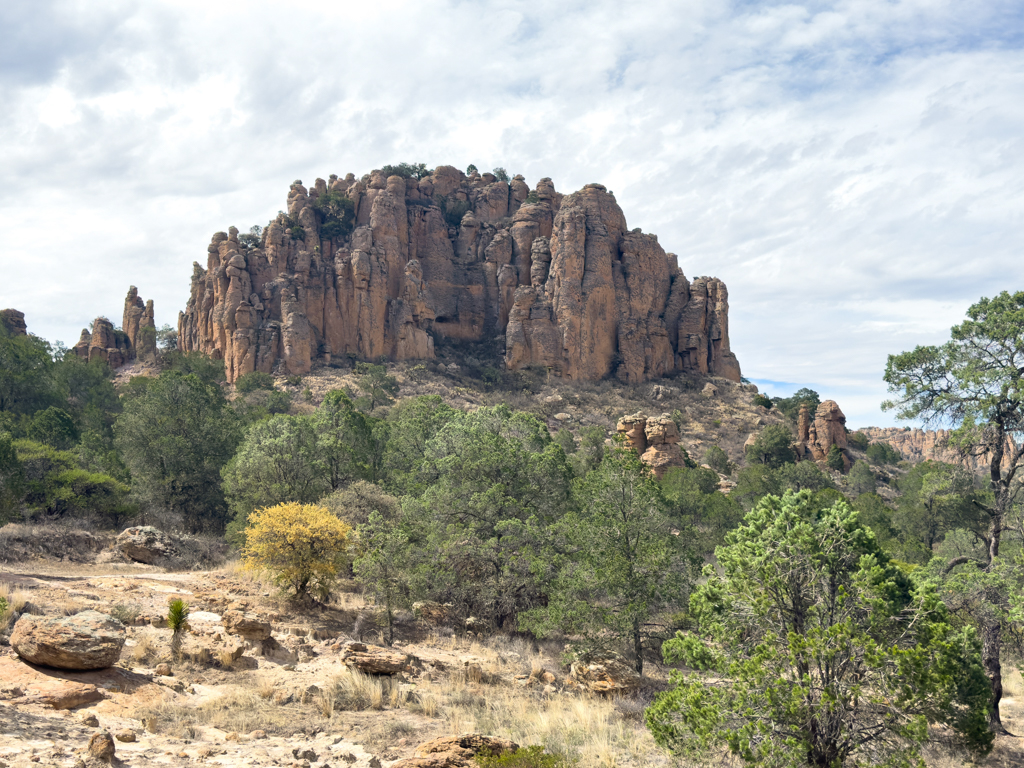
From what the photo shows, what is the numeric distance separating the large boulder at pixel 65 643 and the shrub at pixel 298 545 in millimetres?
6777

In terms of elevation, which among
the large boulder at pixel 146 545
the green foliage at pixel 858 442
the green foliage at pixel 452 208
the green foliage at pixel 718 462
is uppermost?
the green foliage at pixel 452 208

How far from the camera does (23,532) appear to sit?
70.9ft

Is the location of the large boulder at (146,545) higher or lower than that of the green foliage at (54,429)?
lower

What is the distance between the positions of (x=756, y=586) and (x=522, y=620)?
8239 mm

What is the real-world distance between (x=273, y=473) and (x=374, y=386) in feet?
114

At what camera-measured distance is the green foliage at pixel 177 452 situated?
30328mm

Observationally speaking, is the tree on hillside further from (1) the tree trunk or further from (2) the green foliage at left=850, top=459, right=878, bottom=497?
(2) the green foliage at left=850, top=459, right=878, bottom=497

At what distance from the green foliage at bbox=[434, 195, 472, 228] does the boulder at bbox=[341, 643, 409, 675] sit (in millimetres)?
79040

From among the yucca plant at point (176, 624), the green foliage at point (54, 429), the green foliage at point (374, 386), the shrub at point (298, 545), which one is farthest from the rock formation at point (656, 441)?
the yucca plant at point (176, 624)

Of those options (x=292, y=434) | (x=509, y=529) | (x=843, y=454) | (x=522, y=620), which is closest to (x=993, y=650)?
(x=522, y=620)

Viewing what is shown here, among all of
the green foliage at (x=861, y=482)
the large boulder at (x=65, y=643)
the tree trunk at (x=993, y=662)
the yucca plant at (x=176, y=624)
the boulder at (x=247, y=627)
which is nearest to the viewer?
the large boulder at (x=65, y=643)

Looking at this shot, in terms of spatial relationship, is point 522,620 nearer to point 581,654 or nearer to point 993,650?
point 581,654

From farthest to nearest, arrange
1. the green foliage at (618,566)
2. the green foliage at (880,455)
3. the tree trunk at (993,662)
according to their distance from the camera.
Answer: the green foliage at (880,455), the green foliage at (618,566), the tree trunk at (993,662)

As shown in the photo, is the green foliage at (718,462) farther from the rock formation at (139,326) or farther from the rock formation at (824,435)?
the rock formation at (139,326)
